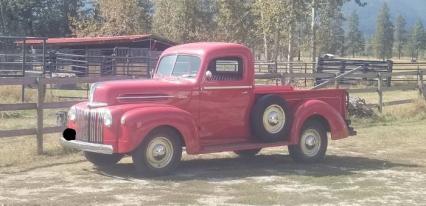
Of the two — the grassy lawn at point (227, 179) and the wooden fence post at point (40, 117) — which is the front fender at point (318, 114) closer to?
the grassy lawn at point (227, 179)

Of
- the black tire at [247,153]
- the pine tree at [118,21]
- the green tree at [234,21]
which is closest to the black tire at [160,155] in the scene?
the black tire at [247,153]

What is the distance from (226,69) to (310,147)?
1964 millimetres

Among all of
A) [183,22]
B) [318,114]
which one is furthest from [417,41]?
[318,114]

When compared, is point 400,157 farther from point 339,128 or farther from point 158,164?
point 158,164

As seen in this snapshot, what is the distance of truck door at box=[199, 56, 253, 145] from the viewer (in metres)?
9.81

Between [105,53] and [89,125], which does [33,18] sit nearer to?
[105,53]

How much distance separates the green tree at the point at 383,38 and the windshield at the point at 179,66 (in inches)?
4303

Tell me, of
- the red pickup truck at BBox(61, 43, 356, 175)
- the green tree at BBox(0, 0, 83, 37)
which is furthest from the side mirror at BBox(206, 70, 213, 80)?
the green tree at BBox(0, 0, 83, 37)

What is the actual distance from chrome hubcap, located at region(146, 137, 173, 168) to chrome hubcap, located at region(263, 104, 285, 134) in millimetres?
1718

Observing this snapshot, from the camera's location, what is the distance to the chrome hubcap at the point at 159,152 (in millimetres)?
9102

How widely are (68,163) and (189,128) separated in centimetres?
233

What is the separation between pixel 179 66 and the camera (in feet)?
33.2

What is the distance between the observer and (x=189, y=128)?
367 inches

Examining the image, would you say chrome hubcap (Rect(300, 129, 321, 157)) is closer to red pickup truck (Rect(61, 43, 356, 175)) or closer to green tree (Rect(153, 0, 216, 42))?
red pickup truck (Rect(61, 43, 356, 175))
